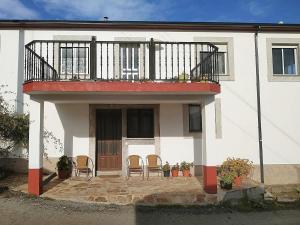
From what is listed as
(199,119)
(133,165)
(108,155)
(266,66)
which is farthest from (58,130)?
(266,66)

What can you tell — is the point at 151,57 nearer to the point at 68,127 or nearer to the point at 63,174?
the point at 68,127

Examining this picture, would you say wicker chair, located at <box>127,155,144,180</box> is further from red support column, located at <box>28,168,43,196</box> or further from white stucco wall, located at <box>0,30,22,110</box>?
white stucco wall, located at <box>0,30,22,110</box>

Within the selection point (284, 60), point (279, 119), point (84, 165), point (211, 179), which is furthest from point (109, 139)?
point (284, 60)

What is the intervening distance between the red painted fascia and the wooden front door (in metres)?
3.49

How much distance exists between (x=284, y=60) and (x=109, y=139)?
278 inches

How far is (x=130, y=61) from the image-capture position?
12.0 meters

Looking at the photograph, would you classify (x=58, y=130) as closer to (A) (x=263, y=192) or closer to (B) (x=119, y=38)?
(B) (x=119, y=38)

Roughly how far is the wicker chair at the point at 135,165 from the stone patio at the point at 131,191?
1.84 feet

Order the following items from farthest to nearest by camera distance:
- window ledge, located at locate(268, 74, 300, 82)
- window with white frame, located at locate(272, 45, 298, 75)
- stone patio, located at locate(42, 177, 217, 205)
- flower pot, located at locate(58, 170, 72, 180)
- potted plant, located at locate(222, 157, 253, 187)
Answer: window with white frame, located at locate(272, 45, 298, 75) < window ledge, located at locate(268, 74, 300, 82) < flower pot, located at locate(58, 170, 72, 180) < potted plant, located at locate(222, 157, 253, 187) < stone patio, located at locate(42, 177, 217, 205)

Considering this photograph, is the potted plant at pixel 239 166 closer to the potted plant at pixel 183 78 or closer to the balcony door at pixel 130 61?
the potted plant at pixel 183 78

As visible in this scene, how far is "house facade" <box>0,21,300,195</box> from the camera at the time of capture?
1153 cm

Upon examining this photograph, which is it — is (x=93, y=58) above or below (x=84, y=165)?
above

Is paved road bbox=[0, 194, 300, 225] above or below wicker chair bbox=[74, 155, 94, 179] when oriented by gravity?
below

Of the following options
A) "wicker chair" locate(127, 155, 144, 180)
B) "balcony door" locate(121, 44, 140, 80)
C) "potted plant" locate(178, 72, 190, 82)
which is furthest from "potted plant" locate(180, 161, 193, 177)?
"balcony door" locate(121, 44, 140, 80)
